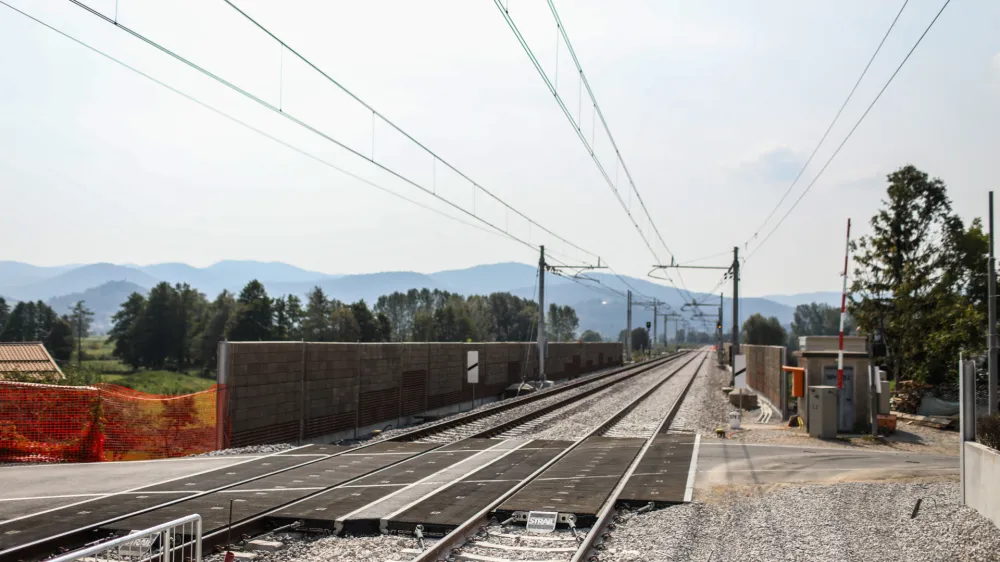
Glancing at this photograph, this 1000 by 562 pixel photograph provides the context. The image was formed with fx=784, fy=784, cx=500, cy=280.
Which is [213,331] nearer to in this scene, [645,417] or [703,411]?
[703,411]

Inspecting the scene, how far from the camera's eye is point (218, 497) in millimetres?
11305

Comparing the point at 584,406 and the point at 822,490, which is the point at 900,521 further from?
the point at 584,406

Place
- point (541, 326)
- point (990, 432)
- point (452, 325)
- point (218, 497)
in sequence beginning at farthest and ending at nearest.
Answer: point (452, 325) < point (541, 326) < point (218, 497) < point (990, 432)

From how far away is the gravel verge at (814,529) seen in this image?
8.87 metres

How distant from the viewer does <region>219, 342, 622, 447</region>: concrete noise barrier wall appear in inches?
666

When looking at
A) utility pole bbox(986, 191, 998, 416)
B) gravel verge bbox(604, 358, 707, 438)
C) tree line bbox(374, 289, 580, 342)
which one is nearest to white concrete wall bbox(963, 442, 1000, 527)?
A: utility pole bbox(986, 191, 998, 416)

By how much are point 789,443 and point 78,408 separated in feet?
51.2

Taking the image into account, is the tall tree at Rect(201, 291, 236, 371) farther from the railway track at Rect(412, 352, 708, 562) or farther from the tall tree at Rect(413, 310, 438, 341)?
the railway track at Rect(412, 352, 708, 562)

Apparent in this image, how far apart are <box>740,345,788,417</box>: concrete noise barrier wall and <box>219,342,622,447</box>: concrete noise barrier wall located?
11.5 m

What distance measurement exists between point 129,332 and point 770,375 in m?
117

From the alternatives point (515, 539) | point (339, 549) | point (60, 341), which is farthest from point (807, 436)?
point (60, 341)

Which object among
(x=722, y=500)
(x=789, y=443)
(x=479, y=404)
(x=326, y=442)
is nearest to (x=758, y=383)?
(x=479, y=404)

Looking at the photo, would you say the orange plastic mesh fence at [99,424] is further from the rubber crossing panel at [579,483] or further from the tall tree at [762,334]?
the tall tree at [762,334]

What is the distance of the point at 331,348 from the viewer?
20625 mm
